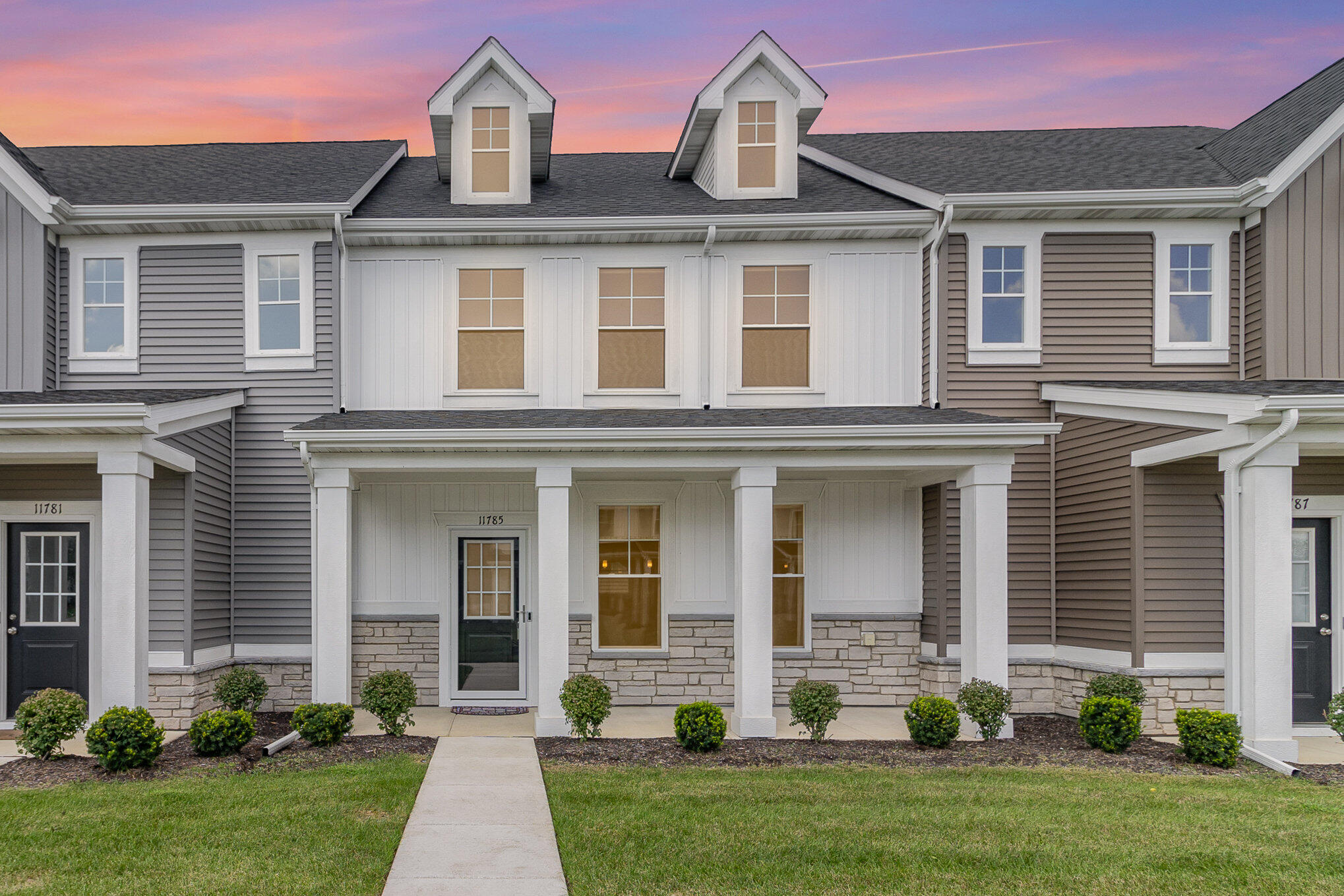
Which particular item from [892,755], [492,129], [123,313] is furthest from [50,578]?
[892,755]

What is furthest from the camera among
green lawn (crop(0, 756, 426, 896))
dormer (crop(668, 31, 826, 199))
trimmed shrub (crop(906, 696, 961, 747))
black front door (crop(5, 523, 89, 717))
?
dormer (crop(668, 31, 826, 199))

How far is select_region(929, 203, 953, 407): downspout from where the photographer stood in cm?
1112

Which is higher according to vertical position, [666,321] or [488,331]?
[666,321]

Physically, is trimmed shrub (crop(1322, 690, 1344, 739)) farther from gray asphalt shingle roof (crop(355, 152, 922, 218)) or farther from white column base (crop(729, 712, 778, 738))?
gray asphalt shingle roof (crop(355, 152, 922, 218))

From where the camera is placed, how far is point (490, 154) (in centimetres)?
1237

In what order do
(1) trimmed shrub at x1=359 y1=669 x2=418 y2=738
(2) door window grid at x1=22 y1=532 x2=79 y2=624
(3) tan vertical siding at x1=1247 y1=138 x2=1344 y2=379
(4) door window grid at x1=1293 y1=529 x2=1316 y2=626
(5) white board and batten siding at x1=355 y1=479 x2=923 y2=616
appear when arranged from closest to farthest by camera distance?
(1) trimmed shrub at x1=359 y1=669 x2=418 y2=738 < (4) door window grid at x1=1293 y1=529 x2=1316 y2=626 < (2) door window grid at x1=22 y1=532 x2=79 y2=624 < (3) tan vertical siding at x1=1247 y1=138 x2=1344 y2=379 < (5) white board and batten siding at x1=355 y1=479 x2=923 y2=616

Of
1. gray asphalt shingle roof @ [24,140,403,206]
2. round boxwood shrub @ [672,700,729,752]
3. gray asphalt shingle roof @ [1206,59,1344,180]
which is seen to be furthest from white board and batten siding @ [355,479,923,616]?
gray asphalt shingle roof @ [1206,59,1344,180]

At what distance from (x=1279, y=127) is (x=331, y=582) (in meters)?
12.7

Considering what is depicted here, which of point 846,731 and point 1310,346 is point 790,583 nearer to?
point 846,731

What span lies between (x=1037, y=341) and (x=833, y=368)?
2.47 meters

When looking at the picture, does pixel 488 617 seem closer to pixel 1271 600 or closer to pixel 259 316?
pixel 259 316

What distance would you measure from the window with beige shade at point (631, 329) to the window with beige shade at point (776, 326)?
109cm

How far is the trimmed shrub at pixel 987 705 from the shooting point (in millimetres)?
9305

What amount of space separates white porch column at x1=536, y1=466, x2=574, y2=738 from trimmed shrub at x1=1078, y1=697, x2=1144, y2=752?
17.2ft
